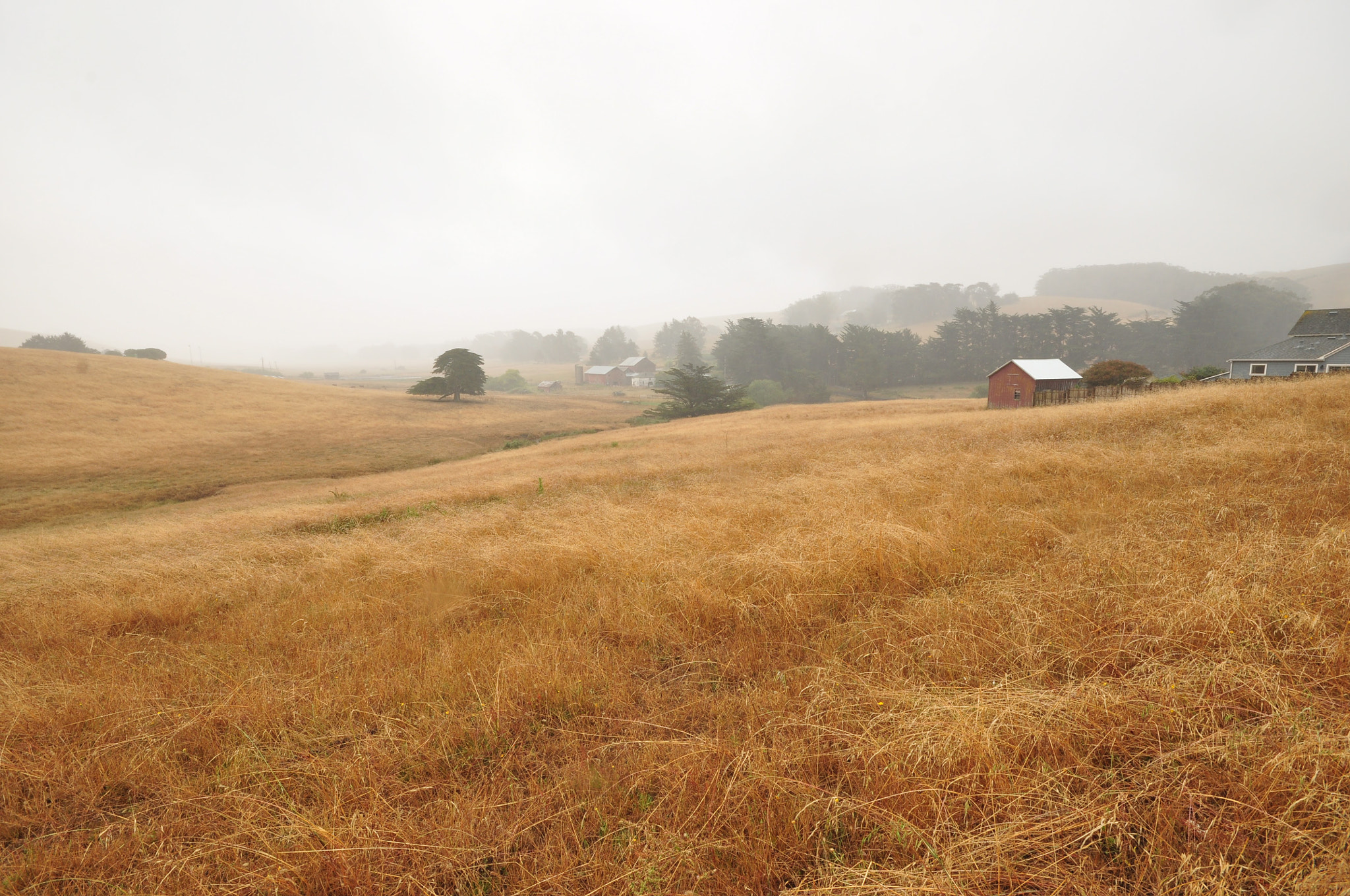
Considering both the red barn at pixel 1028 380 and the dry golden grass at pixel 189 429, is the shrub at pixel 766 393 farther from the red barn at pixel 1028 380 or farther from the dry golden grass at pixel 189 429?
the red barn at pixel 1028 380

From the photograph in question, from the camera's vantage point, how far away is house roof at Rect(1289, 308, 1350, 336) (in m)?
32.3

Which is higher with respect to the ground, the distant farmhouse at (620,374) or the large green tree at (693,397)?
the distant farmhouse at (620,374)

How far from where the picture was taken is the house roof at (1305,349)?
31.1 m

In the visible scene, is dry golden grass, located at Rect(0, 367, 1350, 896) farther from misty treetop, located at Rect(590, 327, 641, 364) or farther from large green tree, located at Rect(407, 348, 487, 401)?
misty treetop, located at Rect(590, 327, 641, 364)

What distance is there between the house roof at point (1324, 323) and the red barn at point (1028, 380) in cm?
1238

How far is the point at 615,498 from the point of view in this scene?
435 inches

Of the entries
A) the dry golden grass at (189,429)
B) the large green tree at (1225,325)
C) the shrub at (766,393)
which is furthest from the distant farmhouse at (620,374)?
the large green tree at (1225,325)

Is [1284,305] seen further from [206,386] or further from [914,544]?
[206,386]

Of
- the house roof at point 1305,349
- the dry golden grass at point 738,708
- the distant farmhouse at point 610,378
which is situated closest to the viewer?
the dry golden grass at point 738,708

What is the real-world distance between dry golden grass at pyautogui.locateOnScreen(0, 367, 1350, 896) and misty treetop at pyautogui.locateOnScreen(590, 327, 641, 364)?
144591mm

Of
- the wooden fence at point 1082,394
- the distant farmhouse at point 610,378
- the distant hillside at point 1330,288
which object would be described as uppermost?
the distant hillside at point 1330,288

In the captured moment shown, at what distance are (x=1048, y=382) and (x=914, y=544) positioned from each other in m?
39.4

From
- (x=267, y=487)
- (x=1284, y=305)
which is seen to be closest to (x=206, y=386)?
(x=267, y=487)

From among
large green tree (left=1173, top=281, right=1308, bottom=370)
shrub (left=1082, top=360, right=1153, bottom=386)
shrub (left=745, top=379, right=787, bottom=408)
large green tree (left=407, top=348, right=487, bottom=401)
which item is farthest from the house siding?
large green tree (left=407, top=348, right=487, bottom=401)
